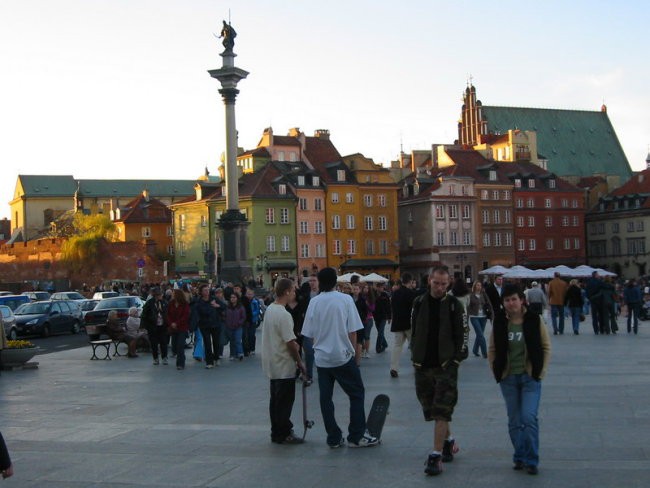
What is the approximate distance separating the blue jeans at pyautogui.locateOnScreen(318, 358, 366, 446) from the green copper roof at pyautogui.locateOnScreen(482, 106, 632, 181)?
401ft

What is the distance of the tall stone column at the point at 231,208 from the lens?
48.3 m

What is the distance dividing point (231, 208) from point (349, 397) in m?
38.9

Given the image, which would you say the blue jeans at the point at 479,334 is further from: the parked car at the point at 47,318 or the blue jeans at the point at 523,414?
the parked car at the point at 47,318

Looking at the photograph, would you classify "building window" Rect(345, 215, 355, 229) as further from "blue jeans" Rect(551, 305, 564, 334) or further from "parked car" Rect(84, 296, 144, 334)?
"blue jeans" Rect(551, 305, 564, 334)

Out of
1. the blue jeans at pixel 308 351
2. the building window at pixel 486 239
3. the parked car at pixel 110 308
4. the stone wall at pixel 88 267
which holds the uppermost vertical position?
the building window at pixel 486 239

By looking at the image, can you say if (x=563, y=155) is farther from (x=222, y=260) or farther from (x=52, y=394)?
(x=52, y=394)

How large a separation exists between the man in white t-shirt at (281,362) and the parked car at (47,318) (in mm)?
28029

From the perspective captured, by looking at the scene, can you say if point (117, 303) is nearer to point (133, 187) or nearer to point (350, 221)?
point (350, 221)

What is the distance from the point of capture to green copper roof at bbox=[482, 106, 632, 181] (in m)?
132

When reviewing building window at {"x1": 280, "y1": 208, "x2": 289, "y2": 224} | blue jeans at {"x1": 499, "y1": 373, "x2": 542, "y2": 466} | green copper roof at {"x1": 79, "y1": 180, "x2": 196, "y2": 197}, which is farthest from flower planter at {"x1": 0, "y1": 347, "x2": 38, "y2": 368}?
green copper roof at {"x1": 79, "y1": 180, "x2": 196, "y2": 197}

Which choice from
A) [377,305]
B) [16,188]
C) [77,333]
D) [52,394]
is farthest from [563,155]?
[52,394]

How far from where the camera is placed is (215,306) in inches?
886

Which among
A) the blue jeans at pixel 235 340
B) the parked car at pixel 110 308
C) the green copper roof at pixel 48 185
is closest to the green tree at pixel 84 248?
the green copper roof at pixel 48 185

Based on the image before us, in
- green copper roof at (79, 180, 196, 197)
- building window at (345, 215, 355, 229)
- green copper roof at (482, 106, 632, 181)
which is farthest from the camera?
green copper roof at (79, 180, 196, 197)
